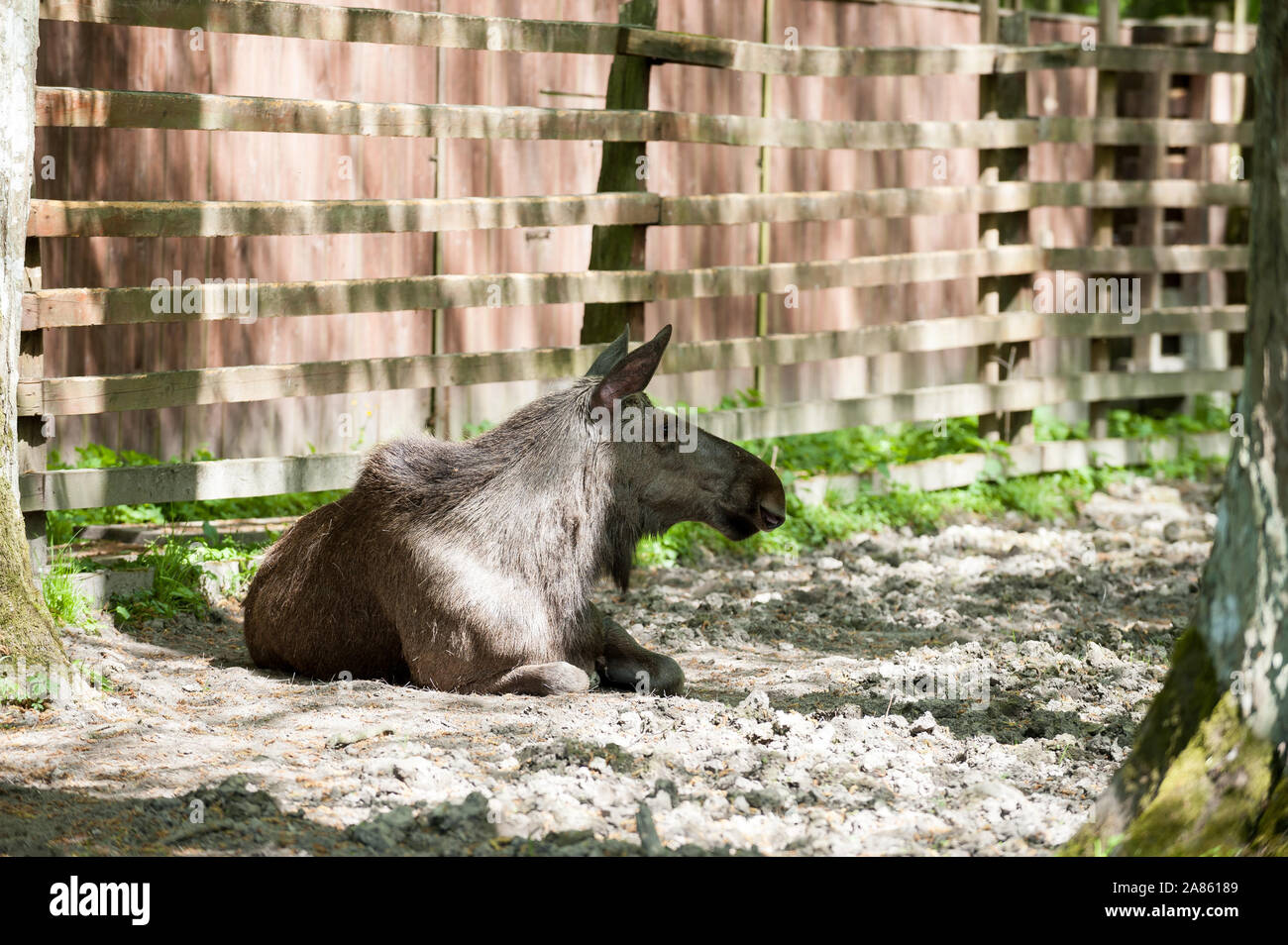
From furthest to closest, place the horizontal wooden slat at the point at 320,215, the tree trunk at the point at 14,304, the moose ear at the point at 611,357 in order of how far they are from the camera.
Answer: the horizontal wooden slat at the point at 320,215 → the moose ear at the point at 611,357 → the tree trunk at the point at 14,304

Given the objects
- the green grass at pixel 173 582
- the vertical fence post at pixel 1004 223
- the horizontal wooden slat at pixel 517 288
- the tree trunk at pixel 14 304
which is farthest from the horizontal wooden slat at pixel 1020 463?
the tree trunk at pixel 14 304

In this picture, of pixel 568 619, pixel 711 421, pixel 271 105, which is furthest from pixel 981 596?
pixel 271 105

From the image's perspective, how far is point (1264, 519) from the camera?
3.33 meters

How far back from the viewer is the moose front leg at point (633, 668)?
17.9ft

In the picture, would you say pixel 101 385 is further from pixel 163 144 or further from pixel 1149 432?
pixel 1149 432

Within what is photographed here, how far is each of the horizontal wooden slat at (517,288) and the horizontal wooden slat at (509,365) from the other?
262 millimetres

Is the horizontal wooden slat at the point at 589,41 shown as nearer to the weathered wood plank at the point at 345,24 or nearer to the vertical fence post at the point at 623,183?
the weathered wood plank at the point at 345,24

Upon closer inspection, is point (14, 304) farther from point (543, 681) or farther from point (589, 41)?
point (589, 41)

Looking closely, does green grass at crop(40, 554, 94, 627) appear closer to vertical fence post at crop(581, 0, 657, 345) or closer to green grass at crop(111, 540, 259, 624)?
green grass at crop(111, 540, 259, 624)

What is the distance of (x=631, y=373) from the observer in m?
5.55

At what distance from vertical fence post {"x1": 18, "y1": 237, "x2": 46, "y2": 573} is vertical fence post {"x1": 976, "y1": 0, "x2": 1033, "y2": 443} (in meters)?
6.06

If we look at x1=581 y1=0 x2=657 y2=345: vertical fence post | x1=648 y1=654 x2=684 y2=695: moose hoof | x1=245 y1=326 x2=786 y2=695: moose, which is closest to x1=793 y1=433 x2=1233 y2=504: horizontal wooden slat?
x1=581 y1=0 x2=657 y2=345: vertical fence post

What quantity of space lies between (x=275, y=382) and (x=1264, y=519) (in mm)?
4627

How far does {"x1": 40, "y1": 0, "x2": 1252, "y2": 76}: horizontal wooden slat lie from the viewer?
20.4 feet
